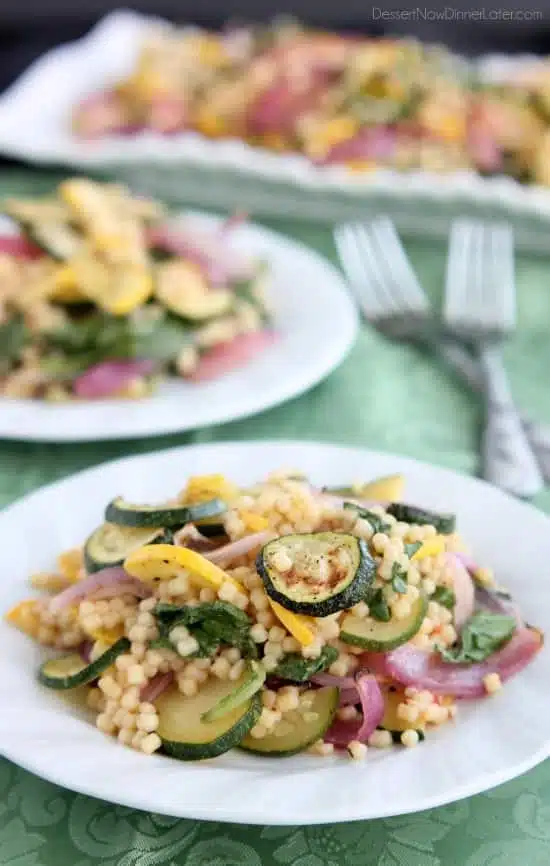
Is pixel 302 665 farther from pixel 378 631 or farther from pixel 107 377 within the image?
pixel 107 377

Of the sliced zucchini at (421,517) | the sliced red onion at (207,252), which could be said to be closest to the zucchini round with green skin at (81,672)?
the sliced zucchini at (421,517)

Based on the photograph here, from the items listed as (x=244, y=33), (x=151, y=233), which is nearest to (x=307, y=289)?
(x=151, y=233)

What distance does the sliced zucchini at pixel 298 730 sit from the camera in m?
1.23

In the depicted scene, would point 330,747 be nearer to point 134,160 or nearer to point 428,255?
point 428,255

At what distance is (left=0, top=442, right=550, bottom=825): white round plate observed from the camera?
3.56 feet

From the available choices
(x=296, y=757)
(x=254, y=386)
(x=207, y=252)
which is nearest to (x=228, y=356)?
(x=254, y=386)

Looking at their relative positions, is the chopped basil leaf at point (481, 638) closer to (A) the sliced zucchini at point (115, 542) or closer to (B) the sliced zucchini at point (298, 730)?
(B) the sliced zucchini at point (298, 730)

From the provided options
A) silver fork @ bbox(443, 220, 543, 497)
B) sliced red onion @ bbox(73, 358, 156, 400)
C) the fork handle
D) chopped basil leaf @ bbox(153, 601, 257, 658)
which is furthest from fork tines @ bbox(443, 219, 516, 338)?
chopped basil leaf @ bbox(153, 601, 257, 658)

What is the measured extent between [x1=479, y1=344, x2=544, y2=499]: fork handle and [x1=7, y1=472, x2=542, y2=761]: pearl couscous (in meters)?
0.45

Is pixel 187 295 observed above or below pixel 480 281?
above

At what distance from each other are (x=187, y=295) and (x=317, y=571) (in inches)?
44.5

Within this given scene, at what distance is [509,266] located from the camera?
2.54m

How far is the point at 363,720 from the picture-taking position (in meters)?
1.25

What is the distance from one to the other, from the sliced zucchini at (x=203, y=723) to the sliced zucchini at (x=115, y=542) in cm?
18
